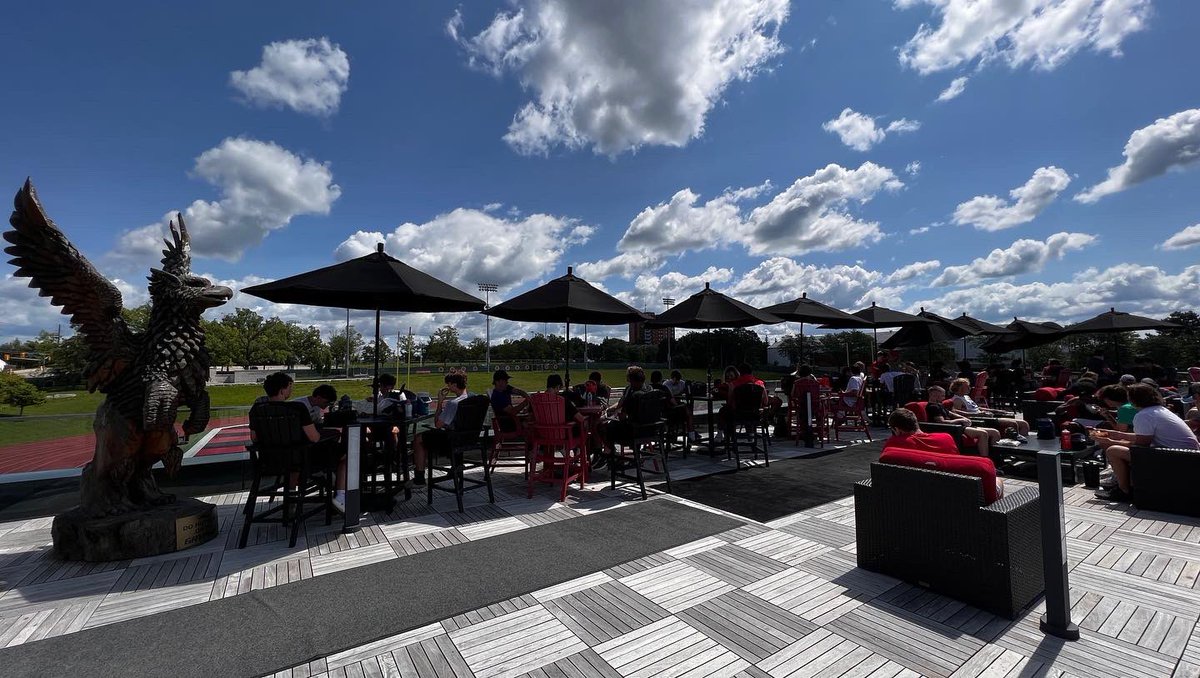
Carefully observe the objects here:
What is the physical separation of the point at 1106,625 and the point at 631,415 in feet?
12.0

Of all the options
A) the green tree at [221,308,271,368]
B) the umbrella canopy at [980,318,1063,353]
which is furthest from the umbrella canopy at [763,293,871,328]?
the green tree at [221,308,271,368]

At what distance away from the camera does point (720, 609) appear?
2.67 m

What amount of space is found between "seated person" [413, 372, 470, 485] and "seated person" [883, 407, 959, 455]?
3799 millimetres

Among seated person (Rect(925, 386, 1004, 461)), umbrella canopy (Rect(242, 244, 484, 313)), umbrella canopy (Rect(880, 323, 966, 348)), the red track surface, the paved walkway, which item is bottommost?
the red track surface

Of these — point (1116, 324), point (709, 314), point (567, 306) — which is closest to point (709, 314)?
point (709, 314)

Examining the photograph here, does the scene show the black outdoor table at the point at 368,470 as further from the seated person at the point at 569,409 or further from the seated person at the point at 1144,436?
the seated person at the point at 1144,436

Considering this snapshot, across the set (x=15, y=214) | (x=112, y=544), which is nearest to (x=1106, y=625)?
(x=112, y=544)

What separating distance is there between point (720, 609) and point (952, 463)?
1584mm

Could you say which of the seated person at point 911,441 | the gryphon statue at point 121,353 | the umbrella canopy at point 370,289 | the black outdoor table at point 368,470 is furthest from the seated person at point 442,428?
the seated person at point 911,441

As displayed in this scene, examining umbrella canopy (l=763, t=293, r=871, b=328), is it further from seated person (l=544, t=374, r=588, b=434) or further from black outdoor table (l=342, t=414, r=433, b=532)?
black outdoor table (l=342, t=414, r=433, b=532)

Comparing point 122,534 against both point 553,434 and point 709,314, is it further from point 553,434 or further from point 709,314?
point 709,314

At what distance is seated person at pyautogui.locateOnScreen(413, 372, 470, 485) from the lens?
16.5ft

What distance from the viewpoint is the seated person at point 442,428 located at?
198 inches

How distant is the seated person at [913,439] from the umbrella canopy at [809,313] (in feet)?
20.4
